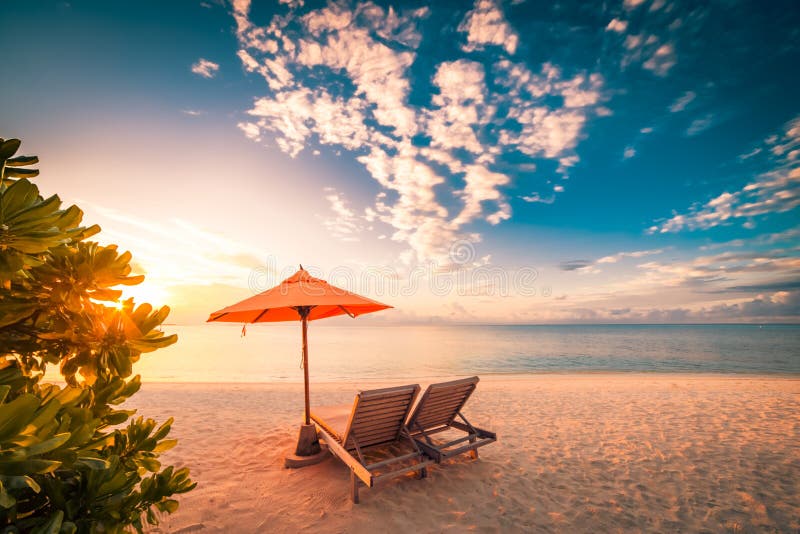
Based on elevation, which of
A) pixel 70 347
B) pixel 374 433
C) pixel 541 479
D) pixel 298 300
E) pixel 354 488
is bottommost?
pixel 541 479

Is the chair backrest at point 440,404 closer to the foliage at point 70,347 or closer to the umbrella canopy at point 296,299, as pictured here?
the umbrella canopy at point 296,299

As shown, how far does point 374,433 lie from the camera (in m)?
4.01

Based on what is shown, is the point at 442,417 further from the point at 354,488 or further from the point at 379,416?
the point at 354,488

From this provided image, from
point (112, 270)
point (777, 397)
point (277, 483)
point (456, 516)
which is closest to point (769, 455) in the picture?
point (456, 516)

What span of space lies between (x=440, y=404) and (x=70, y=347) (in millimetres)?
3960

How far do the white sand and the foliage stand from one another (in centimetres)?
273

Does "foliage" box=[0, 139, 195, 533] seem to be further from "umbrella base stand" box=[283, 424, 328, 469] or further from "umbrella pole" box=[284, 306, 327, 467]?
"umbrella base stand" box=[283, 424, 328, 469]

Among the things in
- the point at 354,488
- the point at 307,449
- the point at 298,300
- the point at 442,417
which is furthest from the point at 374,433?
the point at 298,300

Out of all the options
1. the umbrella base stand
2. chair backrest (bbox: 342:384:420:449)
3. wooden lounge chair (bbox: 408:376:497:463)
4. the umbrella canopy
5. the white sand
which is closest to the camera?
the white sand

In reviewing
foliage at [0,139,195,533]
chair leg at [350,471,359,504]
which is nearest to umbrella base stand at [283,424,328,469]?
chair leg at [350,471,359,504]

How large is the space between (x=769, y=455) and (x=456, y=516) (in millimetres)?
5447

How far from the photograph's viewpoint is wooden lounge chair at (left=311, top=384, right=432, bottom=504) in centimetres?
357

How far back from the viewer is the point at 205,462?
468 cm

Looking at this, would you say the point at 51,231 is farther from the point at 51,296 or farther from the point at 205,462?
the point at 205,462
